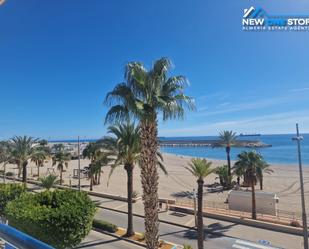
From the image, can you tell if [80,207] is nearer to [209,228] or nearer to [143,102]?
[143,102]

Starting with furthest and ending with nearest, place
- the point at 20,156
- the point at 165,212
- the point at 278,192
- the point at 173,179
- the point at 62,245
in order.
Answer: the point at 173,179, the point at 278,192, the point at 20,156, the point at 165,212, the point at 62,245

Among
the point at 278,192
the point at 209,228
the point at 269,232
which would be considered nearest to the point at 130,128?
the point at 209,228

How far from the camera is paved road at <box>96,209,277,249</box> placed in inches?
820

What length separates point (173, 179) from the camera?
199 ft

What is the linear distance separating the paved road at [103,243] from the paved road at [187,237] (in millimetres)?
3227

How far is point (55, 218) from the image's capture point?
1379cm

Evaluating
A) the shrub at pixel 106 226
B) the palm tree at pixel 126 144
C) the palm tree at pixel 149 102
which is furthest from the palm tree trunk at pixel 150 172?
the shrub at pixel 106 226

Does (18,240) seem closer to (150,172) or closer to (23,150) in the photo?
(150,172)

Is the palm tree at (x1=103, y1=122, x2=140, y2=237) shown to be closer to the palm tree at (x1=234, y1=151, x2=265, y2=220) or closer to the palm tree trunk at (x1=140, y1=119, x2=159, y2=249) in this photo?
the palm tree trunk at (x1=140, y1=119, x2=159, y2=249)

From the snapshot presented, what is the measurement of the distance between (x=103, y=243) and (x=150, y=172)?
34.7 ft

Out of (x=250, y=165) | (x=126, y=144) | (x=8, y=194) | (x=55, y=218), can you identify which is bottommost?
(x=55, y=218)

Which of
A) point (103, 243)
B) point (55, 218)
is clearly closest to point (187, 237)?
point (103, 243)

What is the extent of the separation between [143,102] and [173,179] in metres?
47.9

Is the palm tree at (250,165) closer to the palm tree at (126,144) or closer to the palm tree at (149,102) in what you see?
the palm tree at (126,144)
